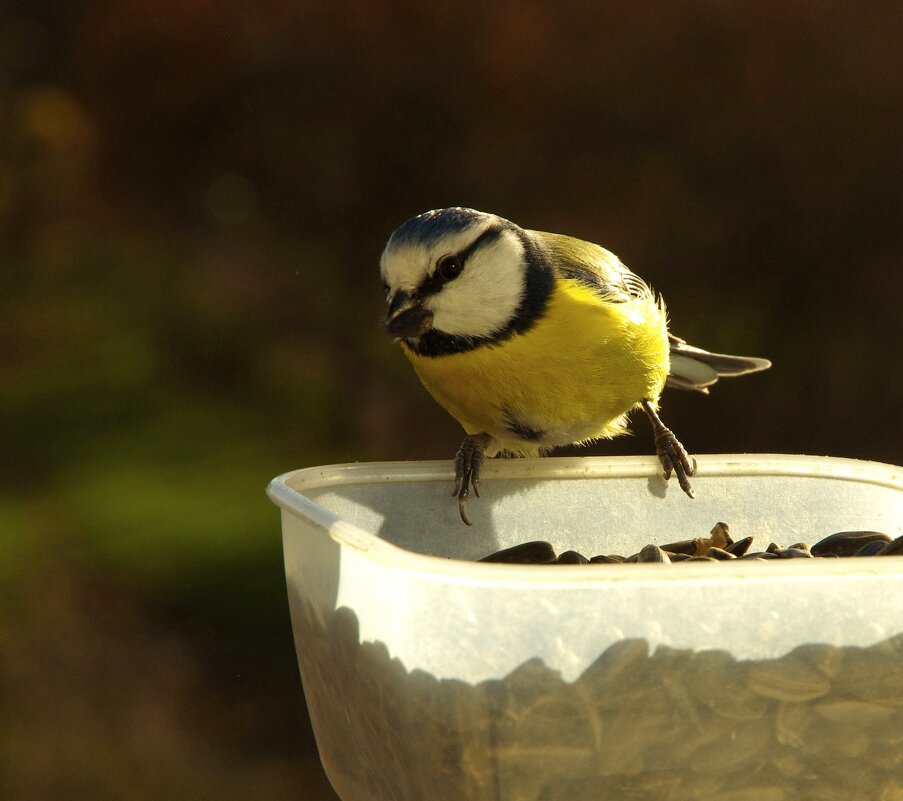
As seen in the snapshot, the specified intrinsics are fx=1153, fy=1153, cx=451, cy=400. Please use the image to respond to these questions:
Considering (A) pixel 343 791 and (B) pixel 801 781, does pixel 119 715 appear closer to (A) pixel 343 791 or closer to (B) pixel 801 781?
(A) pixel 343 791

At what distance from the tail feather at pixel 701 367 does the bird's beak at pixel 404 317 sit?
48 cm

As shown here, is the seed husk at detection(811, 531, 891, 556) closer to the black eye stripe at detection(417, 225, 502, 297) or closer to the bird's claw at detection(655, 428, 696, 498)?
the bird's claw at detection(655, 428, 696, 498)

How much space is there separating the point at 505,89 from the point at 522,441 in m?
0.78

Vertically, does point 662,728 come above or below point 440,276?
below

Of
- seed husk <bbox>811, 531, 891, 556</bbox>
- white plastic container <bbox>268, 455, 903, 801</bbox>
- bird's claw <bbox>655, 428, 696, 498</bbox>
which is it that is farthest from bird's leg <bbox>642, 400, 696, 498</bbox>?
white plastic container <bbox>268, 455, 903, 801</bbox>

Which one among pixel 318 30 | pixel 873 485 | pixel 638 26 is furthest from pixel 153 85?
pixel 873 485

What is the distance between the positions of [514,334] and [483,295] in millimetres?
45

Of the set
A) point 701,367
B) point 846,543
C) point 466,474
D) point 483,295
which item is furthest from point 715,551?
point 701,367

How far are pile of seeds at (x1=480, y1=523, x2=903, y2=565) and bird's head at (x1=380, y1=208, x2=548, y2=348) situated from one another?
0.77 ft

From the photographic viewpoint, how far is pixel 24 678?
1.66 metres

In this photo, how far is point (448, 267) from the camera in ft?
3.28

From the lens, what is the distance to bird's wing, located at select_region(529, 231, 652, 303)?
1104 mm

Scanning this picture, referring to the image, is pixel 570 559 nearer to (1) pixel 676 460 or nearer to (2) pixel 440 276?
(1) pixel 676 460

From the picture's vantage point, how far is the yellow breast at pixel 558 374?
104cm
